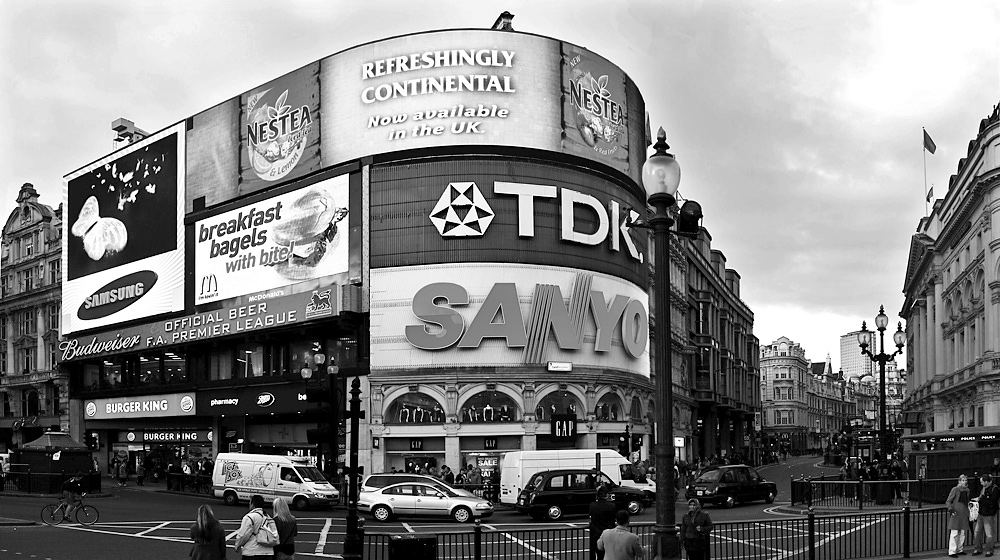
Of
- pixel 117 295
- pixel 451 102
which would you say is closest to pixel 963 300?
pixel 451 102

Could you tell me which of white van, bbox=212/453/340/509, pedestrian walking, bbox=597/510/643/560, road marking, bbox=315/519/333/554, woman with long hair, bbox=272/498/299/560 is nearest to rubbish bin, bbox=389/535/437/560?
woman with long hair, bbox=272/498/299/560

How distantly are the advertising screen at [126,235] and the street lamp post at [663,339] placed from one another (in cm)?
5989

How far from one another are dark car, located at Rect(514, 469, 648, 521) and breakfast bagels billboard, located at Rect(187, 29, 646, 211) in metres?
24.4

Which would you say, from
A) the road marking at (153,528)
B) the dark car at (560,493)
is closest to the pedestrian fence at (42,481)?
the road marking at (153,528)

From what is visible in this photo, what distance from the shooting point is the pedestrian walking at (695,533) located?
17.4 m

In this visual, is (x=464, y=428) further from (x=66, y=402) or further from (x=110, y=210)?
(x=66, y=402)

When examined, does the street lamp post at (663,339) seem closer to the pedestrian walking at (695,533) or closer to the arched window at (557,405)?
the pedestrian walking at (695,533)

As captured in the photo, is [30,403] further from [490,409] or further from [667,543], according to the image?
[667,543]

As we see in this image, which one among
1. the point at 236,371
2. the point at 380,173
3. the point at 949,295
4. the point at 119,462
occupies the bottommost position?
the point at 119,462

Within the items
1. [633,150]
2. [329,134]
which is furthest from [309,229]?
[633,150]

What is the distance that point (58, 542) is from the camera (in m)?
27.4

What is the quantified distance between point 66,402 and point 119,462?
14.1 m

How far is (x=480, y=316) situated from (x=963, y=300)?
123 feet

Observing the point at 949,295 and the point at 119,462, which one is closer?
the point at 119,462
